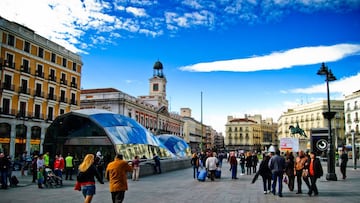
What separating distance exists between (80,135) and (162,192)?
12.9 metres

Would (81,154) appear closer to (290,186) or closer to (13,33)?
(290,186)

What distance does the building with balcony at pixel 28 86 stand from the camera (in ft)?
140

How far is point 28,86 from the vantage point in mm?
47125

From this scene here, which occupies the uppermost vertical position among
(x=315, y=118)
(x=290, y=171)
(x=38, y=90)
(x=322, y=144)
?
(x=38, y=90)

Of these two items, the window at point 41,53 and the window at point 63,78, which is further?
the window at point 63,78

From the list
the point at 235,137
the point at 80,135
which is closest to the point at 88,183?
the point at 80,135

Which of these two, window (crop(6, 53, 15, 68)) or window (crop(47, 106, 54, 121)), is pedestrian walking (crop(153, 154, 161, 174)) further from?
window (crop(47, 106, 54, 121))

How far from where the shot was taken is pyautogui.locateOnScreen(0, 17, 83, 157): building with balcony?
1684 inches

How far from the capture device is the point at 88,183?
7.92m

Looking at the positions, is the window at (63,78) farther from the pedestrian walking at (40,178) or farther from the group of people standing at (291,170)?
the group of people standing at (291,170)

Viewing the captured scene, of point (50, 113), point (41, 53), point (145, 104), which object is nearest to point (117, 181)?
point (41, 53)

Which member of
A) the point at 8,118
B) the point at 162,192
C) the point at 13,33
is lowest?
the point at 162,192

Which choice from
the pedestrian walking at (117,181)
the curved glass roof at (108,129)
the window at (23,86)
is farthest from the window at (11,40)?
the pedestrian walking at (117,181)

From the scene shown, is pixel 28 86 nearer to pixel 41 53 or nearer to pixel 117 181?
pixel 41 53
